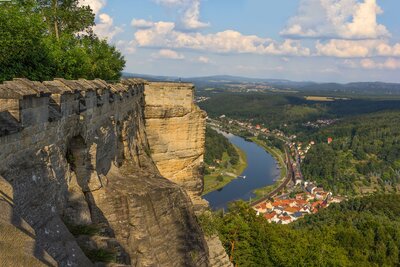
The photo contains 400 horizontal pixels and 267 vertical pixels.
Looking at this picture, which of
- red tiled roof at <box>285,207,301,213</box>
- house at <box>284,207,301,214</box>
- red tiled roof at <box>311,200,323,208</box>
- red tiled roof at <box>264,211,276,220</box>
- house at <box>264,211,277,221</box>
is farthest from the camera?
red tiled roof at <box>311,200,323,208</box>

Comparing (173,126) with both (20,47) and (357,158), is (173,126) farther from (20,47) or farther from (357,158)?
(357,158)

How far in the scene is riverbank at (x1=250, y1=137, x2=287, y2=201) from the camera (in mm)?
111125

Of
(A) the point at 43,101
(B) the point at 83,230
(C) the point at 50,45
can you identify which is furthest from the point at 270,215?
(A) the point at 43,101

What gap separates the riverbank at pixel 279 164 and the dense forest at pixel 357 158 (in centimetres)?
856

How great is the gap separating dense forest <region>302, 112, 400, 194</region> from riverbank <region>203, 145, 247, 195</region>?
24691 mm

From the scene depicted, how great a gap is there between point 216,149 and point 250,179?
21871mm

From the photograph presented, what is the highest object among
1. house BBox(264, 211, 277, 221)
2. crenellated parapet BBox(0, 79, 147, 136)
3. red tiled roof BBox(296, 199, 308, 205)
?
crenellated parapet BBox(0, 79, 147, 136)

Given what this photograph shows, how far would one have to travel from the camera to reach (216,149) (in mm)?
142125

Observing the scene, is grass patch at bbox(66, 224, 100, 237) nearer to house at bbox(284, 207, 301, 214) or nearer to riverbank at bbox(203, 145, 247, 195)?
house at bbox(284, 207, 301, 214)

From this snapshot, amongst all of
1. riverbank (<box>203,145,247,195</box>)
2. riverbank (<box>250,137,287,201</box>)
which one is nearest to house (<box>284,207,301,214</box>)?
riverbank (<box>250,137,287,201</box>)

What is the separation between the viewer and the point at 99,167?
42.2 ft

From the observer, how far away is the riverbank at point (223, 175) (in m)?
113

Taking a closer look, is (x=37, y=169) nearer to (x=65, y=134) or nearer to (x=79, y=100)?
(x=65, y=134)

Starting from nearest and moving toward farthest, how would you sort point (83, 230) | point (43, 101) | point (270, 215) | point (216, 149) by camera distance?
point (43, 101)
point (83, 230)
point (270, 215)
point (216, 149)
